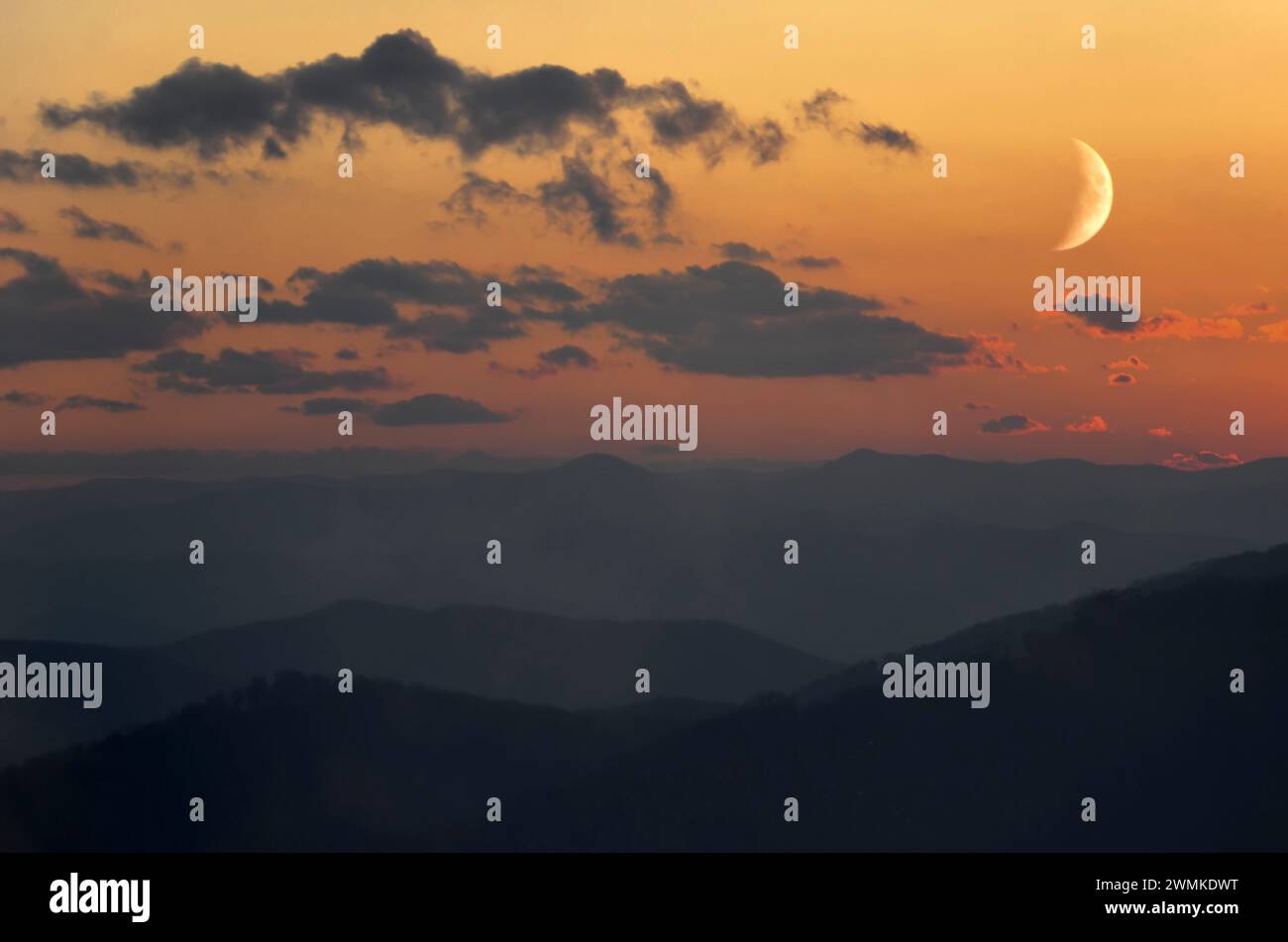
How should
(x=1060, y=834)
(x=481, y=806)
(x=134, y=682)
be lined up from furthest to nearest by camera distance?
(x=134, y=682) → (x=481, y=806) → (x=1060, y=834)

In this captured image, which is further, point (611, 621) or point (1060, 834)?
point (611, 621)

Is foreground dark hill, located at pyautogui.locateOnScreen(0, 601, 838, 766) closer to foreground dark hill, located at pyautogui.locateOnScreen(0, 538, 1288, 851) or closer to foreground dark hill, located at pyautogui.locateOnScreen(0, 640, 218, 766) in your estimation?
foreground dark hill, located at pyautogui.locateOnScreen(0, 640, 218, 766)

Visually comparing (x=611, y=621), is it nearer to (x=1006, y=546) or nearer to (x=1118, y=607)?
(x=1006, y=546)

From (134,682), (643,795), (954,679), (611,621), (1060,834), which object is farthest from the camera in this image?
(611,621)

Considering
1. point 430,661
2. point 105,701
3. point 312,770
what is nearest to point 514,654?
point 430,661

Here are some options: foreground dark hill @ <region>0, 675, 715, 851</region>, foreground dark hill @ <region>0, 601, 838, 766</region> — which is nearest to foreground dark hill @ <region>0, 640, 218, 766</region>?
foreground dark hill @ <region>0, 601, 838, 766</region>

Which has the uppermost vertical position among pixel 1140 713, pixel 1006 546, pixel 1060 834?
pixel 1006 546

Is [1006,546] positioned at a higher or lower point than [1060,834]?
higher
